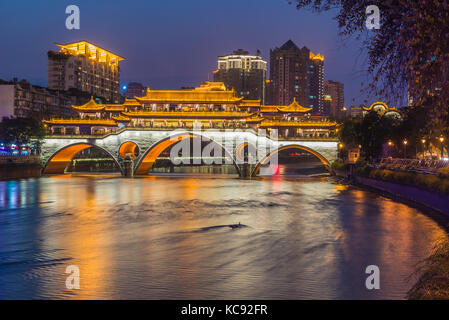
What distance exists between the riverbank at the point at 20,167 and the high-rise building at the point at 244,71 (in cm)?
10368

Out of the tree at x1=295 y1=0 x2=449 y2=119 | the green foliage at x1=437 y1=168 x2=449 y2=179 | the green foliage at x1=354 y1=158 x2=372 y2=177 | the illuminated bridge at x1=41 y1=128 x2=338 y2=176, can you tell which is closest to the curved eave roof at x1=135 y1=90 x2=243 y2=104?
the illuminated bridge at x1=41 y1=128 x2=338 y2=176

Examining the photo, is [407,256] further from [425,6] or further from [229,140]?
[229,140]

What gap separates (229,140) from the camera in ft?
157

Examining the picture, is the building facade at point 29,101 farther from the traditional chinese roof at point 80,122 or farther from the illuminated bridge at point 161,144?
the illuminated bridge at point 161,144

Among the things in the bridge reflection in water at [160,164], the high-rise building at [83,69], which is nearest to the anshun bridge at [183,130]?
the bridge reflection in water at [160,164]

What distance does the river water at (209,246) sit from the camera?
1018 cm

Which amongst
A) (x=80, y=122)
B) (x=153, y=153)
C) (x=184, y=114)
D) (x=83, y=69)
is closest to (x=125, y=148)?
(x=153, y=153)

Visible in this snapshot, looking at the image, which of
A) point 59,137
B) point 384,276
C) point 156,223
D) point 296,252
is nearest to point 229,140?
point 59,137

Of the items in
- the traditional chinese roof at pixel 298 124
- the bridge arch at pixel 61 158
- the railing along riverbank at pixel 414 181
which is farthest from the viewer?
the bridge arch at pixel 61 158

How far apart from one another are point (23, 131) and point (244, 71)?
105 meters

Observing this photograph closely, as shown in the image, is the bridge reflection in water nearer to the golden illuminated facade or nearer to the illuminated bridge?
the illuminated bridge

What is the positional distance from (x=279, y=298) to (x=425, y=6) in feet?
19.6

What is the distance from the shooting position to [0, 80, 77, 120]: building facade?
68938 millimetres

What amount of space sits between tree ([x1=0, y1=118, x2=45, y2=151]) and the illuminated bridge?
7.70 feet
